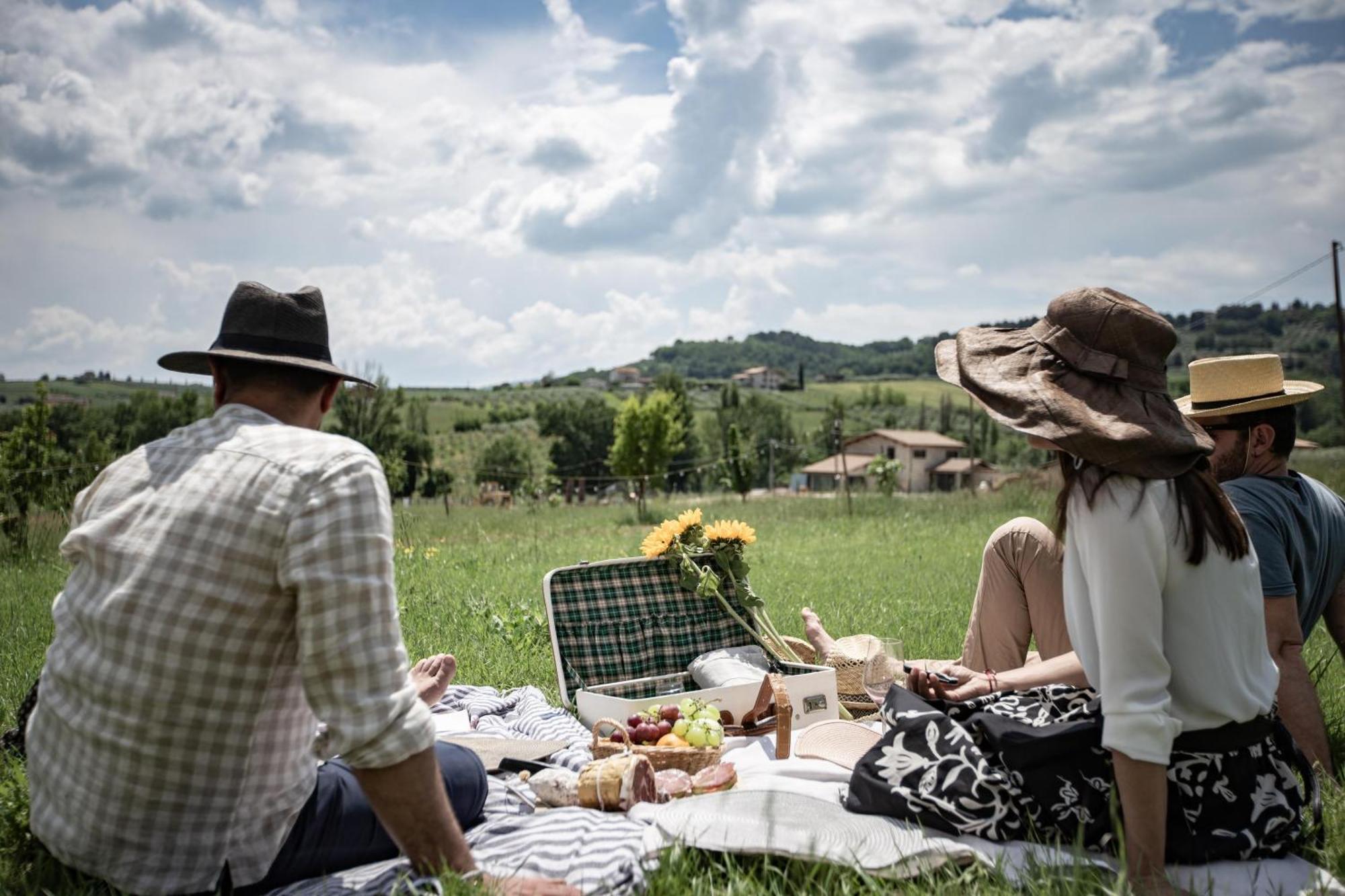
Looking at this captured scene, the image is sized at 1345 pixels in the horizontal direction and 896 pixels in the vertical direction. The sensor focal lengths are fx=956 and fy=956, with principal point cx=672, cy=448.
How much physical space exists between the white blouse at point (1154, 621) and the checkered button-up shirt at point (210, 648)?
1.57 m

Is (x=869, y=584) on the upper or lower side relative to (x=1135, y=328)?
lower

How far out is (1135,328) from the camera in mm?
2459

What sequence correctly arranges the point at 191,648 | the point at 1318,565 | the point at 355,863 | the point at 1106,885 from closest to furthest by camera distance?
the point at 191,648 < the point at 1106,885 < the point at 355,863 < the point at 1318,565

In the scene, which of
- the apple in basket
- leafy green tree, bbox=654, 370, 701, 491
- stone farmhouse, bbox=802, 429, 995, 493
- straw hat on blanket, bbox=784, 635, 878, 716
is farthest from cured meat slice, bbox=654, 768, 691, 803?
stone farmhouse, bbox=802, 429, 995, 493

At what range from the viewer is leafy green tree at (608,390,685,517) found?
55781mm

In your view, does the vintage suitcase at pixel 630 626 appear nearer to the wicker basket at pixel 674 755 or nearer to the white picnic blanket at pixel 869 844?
the wicker basket at pixel 674 755

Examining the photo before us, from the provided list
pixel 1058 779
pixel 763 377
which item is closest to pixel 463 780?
pixel 1058 779

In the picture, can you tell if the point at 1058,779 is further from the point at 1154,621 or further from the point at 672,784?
the point at 672,784

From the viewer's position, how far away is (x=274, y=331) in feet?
8.19

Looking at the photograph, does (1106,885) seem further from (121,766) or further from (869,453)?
(869,453)

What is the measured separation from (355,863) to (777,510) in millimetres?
19667

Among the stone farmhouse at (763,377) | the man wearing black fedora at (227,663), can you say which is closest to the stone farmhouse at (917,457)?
the man wearing black fedora at (227,663)

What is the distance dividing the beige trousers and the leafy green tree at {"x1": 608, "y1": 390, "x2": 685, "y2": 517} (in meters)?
50.4

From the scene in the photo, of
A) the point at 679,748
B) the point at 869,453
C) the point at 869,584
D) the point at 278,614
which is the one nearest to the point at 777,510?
the point at 869,584
